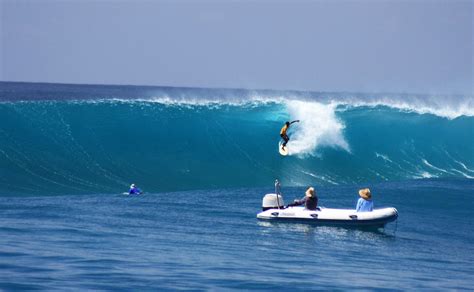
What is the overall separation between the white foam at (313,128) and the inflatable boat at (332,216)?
12.7 meters

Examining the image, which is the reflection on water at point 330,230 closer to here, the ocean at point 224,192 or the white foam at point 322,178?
the ocean at point 224,192

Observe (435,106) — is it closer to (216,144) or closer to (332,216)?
(216,144)

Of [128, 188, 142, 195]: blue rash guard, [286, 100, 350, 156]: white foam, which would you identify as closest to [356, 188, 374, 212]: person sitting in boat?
[128, 188, 142, 195]: blue rash guard

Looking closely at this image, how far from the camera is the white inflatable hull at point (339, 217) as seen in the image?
21938 millimetres

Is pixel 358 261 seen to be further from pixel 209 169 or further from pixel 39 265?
pixel 209 169

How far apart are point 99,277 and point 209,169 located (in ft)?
61.4

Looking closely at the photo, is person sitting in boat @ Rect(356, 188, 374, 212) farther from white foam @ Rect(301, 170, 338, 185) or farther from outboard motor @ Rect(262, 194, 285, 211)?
white foam @ Rect(301, 170, 338, 185)

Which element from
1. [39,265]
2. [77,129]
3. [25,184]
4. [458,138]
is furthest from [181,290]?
[458,138]

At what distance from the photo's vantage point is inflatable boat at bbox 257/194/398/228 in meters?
22.0

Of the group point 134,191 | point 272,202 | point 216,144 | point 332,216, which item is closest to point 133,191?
point 134,191

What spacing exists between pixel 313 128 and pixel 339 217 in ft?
51.5

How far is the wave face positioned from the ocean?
79mm

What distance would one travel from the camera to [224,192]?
28.0 m

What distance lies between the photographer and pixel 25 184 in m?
27.8
